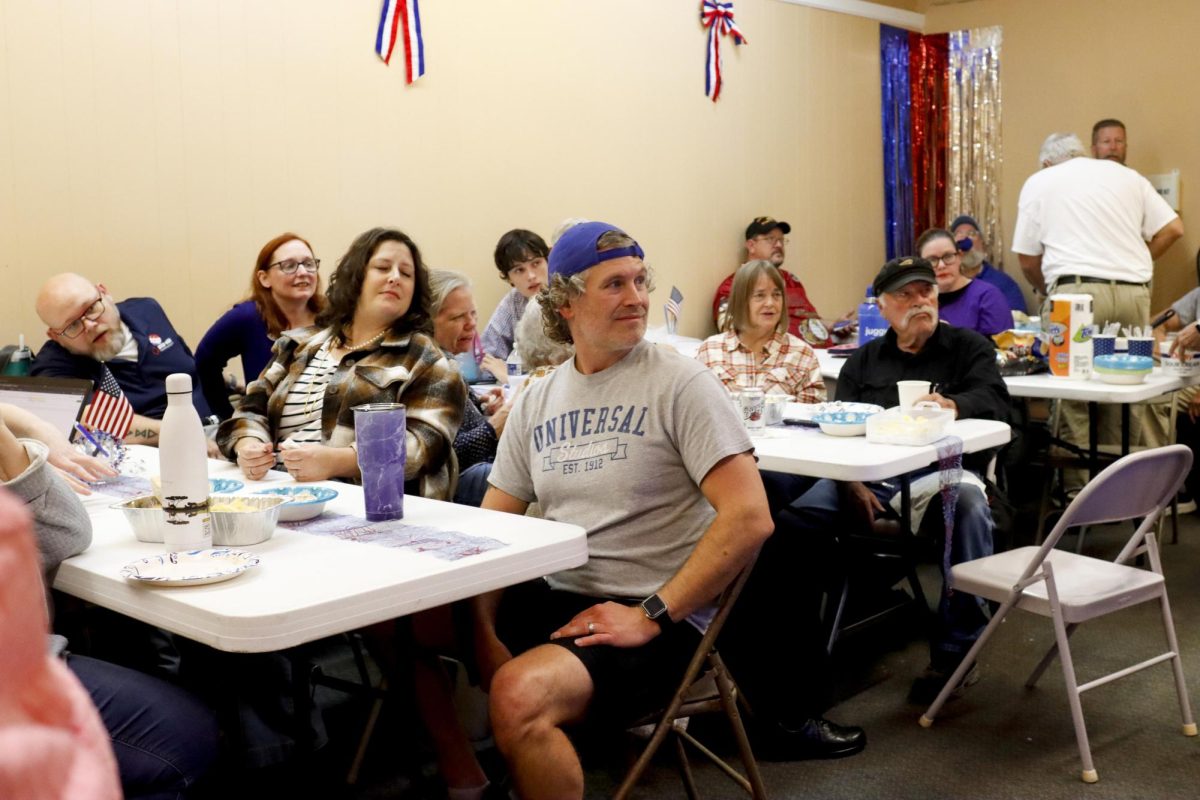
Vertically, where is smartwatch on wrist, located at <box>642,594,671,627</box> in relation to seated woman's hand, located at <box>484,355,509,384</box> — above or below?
below

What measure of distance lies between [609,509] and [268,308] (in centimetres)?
238

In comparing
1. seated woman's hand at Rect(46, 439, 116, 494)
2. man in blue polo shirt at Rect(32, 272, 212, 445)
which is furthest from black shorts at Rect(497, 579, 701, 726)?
man in blue polo shirt at Rect(32, 272, 212, 445)

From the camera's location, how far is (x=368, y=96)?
5.27m

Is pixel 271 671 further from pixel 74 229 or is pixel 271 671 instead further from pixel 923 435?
pixel 74 229

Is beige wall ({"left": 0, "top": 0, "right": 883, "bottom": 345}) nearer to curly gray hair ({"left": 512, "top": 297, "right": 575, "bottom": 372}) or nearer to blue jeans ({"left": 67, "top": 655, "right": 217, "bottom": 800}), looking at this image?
curly gray hair ({"left": 512, "top": 297, "right": 575, "bottom": 372})

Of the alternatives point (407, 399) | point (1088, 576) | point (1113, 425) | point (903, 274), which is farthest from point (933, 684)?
point (1113, 425)

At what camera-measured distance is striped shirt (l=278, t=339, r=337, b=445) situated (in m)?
3.01

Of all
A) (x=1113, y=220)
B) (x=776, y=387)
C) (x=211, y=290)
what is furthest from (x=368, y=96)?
(x=1113, y=220)

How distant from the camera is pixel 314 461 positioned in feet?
8.54

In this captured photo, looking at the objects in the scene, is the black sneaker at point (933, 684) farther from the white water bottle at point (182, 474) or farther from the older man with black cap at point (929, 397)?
the white water bottle at point (182, 474)

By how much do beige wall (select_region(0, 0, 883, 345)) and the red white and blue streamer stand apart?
52mm

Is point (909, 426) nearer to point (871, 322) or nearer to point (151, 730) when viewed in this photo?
point (151, 730)

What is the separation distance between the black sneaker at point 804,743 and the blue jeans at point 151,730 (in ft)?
4.71

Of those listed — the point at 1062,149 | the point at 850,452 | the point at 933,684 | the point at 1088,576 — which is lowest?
the point at 933,684
